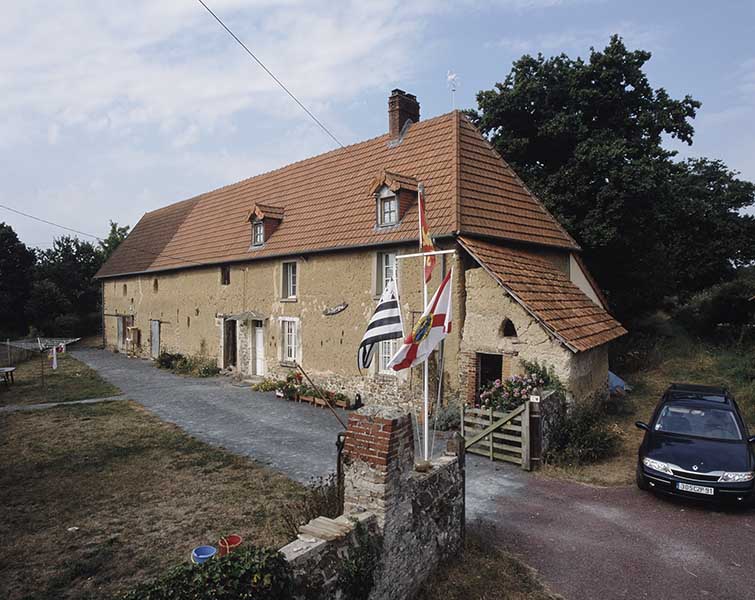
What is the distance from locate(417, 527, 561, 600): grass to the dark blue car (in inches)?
138

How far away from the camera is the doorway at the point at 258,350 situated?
20.5 metres

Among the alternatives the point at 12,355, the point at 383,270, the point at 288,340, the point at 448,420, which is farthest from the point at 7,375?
the point at 448,420

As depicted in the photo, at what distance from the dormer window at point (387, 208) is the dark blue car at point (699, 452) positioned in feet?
28.8

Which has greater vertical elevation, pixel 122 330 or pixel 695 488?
pixel 122 330

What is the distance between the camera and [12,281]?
3838 cm

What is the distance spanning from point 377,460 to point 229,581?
2.00m

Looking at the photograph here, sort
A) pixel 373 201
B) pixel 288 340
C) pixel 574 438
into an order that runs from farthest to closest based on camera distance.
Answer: pixel 288 340 → pixel 373 201 → pixel 574 438

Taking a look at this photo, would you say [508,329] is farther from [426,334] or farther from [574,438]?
[426,334]

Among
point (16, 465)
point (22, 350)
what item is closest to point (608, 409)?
point (16, 465)

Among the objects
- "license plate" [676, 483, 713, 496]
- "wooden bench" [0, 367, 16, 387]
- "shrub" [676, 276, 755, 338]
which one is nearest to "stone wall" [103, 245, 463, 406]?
"license plate" [676, 483, 713, 496]

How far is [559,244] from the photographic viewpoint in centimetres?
1590

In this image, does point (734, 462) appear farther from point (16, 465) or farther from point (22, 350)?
point (22, 350)

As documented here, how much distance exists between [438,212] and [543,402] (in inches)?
241

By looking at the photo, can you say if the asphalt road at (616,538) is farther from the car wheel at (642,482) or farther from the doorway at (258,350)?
the doorway at (258,350)
